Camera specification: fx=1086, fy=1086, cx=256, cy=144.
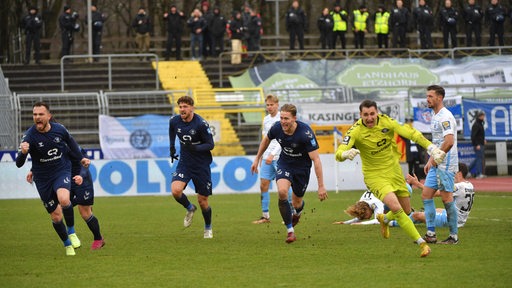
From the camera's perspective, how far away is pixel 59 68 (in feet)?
129

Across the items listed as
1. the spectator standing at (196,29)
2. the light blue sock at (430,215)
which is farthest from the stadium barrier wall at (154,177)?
the light blue sock at (430,215)

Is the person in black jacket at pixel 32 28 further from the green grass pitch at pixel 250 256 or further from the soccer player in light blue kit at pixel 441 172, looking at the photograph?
the soccer player in light blue kit at pixel 441 172

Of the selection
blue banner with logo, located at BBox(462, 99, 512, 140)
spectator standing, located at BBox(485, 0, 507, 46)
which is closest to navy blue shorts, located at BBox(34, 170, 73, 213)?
blue banner with logo, located at BBox(462, 99, 512, 140)

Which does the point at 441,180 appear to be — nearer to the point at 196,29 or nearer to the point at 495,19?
the point at 196,29

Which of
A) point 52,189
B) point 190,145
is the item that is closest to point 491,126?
point 190,145

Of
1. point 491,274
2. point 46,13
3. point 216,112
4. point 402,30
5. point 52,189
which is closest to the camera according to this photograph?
point 491,274

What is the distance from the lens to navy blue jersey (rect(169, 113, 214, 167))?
16531 mm

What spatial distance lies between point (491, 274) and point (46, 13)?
39.1 m

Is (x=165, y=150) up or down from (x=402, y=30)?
down

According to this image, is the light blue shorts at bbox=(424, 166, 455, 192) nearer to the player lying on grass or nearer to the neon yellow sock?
the player lying on grass

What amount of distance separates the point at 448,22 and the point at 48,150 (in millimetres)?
28536

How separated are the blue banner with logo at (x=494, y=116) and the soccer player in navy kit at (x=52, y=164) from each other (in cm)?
2152

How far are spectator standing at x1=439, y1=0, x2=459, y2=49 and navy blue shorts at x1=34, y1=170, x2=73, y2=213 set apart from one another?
28141 millimetres

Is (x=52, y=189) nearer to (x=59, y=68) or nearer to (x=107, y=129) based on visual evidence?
(x=107, y=129)
